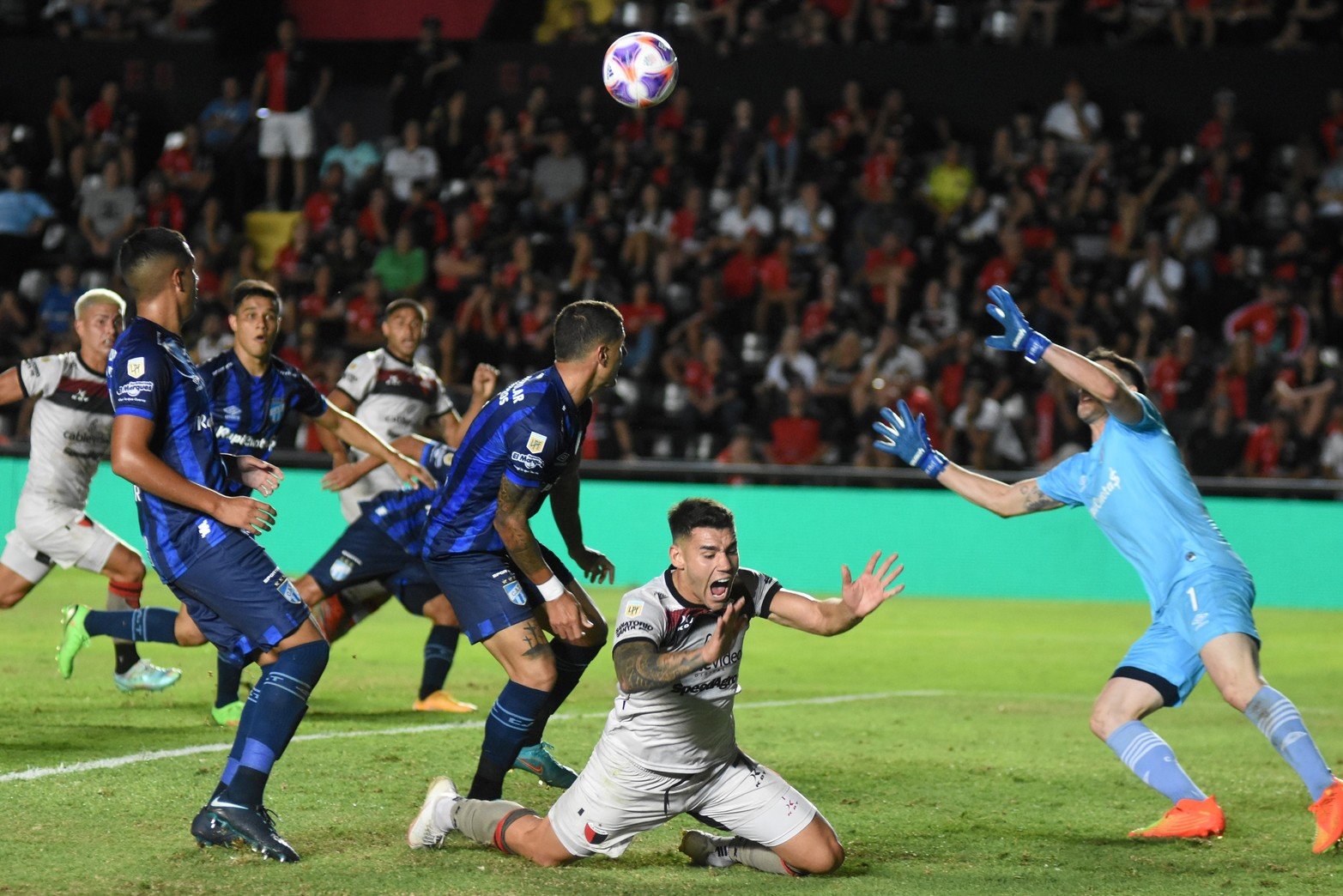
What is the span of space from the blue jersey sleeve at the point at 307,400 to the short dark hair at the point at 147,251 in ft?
6.42

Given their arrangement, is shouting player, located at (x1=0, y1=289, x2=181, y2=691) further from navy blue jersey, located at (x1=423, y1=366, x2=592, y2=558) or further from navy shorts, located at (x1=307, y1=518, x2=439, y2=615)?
navy blue jersey, located at (x1=423, y1=366, x2=592, y2=558)

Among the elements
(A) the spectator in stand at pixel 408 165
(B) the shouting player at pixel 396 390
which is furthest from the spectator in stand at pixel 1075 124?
(B) the shouting player at pixel 396 390

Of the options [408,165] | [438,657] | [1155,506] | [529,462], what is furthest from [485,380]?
[408,165]

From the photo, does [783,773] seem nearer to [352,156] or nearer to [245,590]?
[245,590]

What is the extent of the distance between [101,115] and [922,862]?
18.9 m

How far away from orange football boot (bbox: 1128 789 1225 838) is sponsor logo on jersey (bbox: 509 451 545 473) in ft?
8.85

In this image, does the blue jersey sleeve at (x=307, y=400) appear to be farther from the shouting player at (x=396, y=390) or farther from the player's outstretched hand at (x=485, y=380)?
the shouting player at (x=396, y=390)

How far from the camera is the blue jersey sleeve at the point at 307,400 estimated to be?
7.66m

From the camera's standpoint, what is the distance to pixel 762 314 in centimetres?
1850

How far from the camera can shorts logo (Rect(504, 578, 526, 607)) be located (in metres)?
6.01

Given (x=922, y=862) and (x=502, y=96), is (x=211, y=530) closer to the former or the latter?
(x=922, y=862)

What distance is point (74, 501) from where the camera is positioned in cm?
956

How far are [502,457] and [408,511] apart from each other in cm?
299

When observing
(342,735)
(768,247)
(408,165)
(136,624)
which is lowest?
(342,735)
